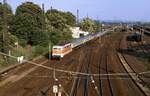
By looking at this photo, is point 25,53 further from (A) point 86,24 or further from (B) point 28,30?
(A) point 86,24

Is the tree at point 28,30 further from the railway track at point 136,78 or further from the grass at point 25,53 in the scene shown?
the railway track at point 136,78

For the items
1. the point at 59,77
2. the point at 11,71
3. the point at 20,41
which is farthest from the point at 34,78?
the point at 20,41

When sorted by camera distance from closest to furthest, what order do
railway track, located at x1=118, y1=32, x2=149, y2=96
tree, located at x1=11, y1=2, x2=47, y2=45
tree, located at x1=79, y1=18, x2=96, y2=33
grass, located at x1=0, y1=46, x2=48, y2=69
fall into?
railway track, located at x1=118, y1=32, x2=149, y2=96, grass, located at x1=0, y1=46, x2=48, y2=69, tree, located at x1=11, y1=2, x2=47, y2=45, tree, located at x1=79, y1=18, x2=96, y2=33

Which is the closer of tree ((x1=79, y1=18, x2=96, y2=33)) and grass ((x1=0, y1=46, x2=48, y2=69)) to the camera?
grass ((x1=0, y1=46, x2=48, y2=69))

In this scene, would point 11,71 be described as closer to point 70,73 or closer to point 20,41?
point 70,73

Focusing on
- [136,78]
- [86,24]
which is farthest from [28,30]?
[86,24]

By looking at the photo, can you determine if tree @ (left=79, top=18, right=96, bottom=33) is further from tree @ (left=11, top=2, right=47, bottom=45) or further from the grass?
the grass

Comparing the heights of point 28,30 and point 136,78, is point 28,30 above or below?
above

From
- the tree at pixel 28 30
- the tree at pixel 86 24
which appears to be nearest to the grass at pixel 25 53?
the tree at pixel 28 30

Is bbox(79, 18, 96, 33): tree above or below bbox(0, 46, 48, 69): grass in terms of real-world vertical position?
above

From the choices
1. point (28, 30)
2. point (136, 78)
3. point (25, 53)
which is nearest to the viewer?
point (136, 78)

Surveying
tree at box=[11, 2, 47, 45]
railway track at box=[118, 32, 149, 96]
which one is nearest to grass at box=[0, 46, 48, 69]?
tree at box=[11, 2, 47, 45]

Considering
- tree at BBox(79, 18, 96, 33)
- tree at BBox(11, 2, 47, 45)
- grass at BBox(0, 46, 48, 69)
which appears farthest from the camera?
tree at BBox(79, 18, 96, 33)

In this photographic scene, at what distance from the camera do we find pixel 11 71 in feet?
142
